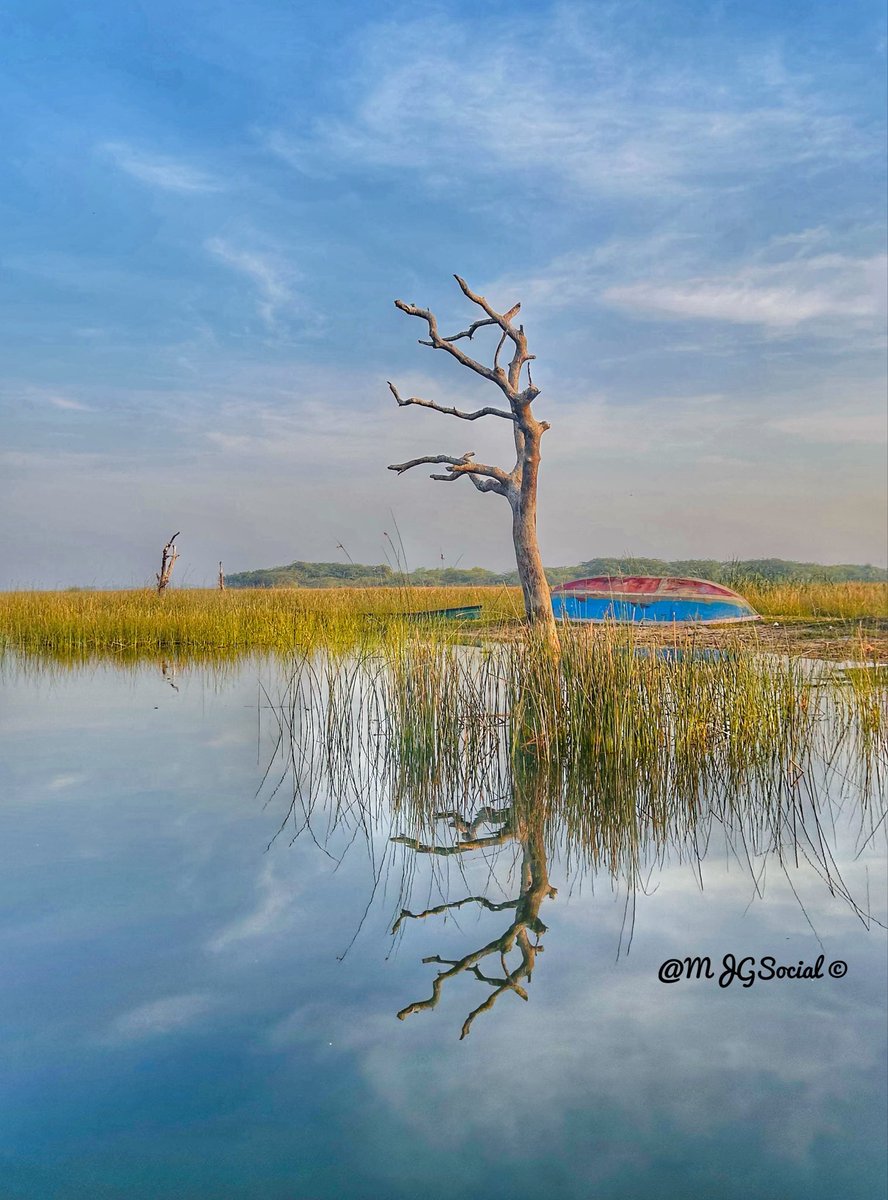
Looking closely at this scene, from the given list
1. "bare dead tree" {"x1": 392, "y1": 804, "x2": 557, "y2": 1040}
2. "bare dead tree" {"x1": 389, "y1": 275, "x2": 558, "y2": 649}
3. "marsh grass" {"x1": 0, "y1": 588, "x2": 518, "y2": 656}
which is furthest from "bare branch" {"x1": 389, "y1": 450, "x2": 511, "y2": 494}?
"marsh grass" {"x1": 0, "y1": 588, "x2": 518, "y2": 656}

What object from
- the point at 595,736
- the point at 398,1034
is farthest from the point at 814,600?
the point at 398,1034

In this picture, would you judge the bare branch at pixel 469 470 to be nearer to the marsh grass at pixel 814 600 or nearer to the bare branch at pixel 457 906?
the bare branch at pixel 457 906

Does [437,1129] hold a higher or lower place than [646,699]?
lower

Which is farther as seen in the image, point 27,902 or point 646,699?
point 646,699

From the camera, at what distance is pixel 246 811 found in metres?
4.76

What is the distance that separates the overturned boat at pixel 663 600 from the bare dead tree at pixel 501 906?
813 cm

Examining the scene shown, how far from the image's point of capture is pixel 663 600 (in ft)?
42.2

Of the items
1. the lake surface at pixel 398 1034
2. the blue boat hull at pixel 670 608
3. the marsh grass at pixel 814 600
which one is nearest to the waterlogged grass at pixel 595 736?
the lake surface at pixel 398 1034

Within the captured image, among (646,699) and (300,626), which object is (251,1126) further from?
(300,626)

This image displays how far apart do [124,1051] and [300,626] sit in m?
10.3

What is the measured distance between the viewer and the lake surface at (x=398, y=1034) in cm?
196

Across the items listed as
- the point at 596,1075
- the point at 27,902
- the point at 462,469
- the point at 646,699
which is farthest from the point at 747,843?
the point at 462,469

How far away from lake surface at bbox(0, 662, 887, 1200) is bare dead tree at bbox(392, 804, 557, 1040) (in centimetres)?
3

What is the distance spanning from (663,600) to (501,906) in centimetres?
1009
